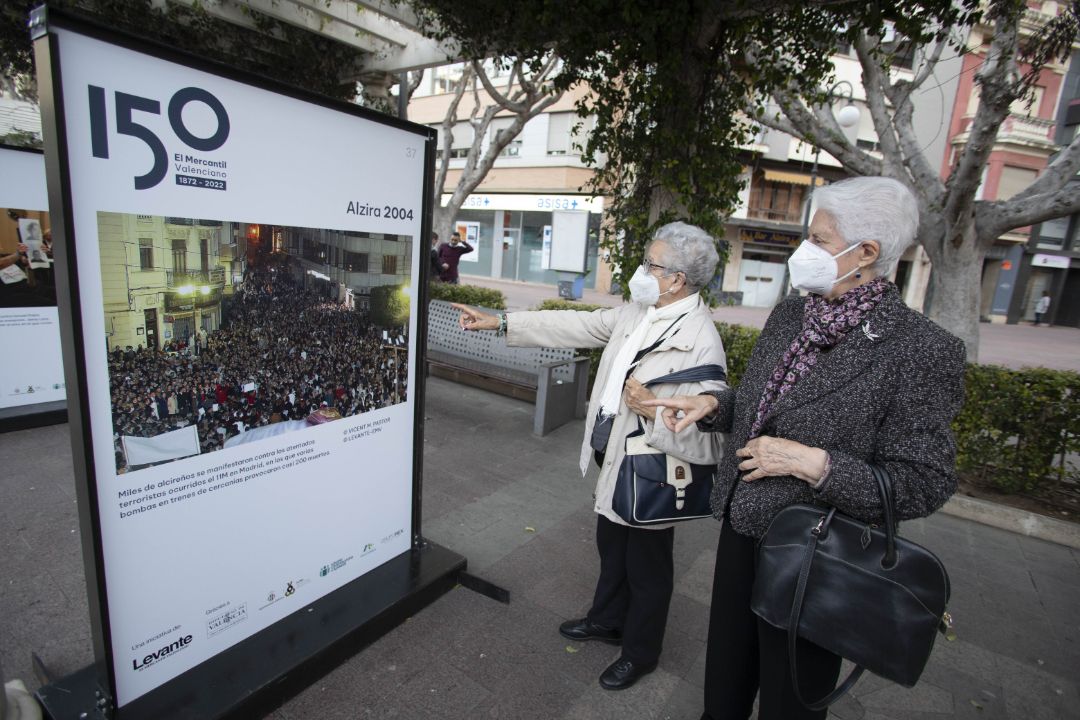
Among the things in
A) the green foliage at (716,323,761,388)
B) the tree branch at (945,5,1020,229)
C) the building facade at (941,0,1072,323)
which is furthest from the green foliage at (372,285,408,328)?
the building facade at (941,0,1072,323)

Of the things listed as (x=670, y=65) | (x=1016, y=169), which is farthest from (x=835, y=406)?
(x=1016, y=169)

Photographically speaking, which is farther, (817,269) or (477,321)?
(477,321)

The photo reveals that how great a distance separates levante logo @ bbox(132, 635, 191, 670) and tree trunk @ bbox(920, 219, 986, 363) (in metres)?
6.25

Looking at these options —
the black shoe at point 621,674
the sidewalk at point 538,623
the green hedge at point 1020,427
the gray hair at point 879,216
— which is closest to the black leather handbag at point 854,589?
the gray hair at point 879,216

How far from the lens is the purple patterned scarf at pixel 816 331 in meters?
1.56

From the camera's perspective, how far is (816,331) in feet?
5.36

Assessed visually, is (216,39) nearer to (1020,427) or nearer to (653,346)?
(653,346)

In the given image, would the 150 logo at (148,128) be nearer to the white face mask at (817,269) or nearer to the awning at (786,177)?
the white face mask at (817,269)

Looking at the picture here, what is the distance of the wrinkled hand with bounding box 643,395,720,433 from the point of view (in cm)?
192

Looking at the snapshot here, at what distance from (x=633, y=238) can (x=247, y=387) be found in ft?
12.1

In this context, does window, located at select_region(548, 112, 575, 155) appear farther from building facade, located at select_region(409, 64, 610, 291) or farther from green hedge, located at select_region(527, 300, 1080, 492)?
green hedge, located at select_region(527, 300, 1080, 492)

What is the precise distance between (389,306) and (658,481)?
134cm

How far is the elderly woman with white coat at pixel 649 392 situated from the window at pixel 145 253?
1297mm

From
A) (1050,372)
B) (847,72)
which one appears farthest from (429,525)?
(847,72)
